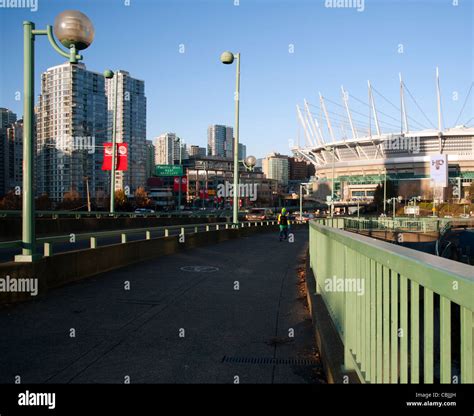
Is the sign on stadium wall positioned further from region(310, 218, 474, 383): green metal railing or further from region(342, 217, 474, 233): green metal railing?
region(310, 218, 474, 383): green metal railing

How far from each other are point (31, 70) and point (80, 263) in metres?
4.41

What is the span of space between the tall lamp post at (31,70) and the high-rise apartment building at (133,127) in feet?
428

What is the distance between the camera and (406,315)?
2.90 m

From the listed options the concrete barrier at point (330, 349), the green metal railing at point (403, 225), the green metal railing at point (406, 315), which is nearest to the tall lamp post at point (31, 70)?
the concrete barrier at point (330, 349)

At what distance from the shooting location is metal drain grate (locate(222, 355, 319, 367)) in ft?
18.2

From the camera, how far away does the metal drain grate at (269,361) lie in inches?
218

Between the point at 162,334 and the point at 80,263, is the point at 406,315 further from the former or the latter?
the point at 80,263

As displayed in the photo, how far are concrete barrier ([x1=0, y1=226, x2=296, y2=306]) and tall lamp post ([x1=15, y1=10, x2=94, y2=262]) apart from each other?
0.38 metres

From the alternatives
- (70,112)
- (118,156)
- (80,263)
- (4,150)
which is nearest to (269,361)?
(80,263)

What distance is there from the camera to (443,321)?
2.17m

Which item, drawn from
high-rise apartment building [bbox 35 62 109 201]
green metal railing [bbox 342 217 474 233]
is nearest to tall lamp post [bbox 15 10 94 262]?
green metal railing [bbox 342 217 474 233]
